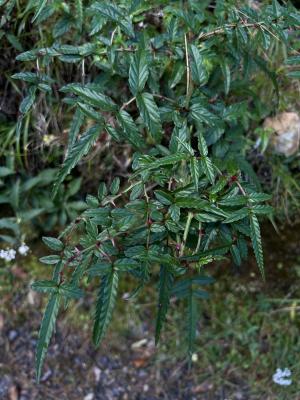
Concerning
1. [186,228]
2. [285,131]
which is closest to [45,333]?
[186,228]

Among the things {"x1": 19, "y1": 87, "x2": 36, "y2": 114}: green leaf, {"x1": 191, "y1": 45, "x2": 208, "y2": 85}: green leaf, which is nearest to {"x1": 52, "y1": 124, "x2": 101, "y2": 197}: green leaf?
{"x1": 19, "y1": 87, "x2": 36, "y2": 114}: green leaf

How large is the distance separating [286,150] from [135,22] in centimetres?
86

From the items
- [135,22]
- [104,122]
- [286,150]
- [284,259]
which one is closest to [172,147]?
[104,122]

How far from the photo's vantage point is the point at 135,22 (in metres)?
1.71

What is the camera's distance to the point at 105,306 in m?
Result: 1.10

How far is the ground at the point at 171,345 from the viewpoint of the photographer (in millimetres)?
2143

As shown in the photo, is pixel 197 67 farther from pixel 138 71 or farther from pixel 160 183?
pixel 160 183

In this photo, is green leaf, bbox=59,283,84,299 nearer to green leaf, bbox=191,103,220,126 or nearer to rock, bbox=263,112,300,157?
green leaf, bbox=191,103,220,126

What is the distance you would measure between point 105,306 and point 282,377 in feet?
4.06

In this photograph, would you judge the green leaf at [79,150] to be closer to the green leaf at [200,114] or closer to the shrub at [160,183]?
the shrub at [160,183]

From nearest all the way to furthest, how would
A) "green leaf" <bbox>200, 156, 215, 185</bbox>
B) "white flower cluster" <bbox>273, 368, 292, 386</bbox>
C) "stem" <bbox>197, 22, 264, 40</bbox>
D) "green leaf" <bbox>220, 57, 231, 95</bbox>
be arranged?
"green leaf" <bbox>200, 156, 215, 185</bbox>, "stem" <bbox>197, 22, 264, 40</bbox>, "green leaf" <bbox>220, 57, 231, 95</bbox>, "white flower cluster" <bbox>273, 368, 292, 386</bbox>

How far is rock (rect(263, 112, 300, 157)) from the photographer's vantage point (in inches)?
83.4

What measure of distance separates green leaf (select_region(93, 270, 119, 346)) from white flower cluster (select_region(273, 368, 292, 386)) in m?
1.18

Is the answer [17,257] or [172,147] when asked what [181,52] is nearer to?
[172,147]
